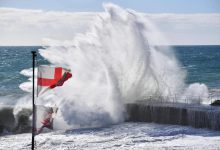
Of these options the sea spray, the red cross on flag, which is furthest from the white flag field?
the sea spray

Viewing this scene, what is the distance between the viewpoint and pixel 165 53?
170 ft

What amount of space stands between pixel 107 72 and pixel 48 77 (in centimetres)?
2104

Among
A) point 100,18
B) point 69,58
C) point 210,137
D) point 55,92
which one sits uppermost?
point 100,18

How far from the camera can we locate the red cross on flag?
1812 cm

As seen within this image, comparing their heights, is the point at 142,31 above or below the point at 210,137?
above

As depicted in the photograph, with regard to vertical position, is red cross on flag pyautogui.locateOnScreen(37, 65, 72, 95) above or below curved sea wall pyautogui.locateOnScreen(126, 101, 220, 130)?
above

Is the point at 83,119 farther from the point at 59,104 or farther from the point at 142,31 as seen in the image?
the point at 142,31

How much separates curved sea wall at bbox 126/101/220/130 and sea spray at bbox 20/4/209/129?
1.21m

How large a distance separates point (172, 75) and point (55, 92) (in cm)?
1967

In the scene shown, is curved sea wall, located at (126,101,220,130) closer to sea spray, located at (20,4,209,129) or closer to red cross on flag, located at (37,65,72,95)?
sea spray, located at (20,4,209,129)

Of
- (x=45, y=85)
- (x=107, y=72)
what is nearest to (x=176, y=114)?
(x=107, y=72)

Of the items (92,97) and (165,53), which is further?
(165,53)

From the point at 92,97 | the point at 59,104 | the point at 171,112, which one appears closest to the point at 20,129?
the point at 59,104

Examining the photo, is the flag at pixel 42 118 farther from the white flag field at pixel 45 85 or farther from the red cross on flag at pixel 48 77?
the red cross on flag at pixel 48 77
